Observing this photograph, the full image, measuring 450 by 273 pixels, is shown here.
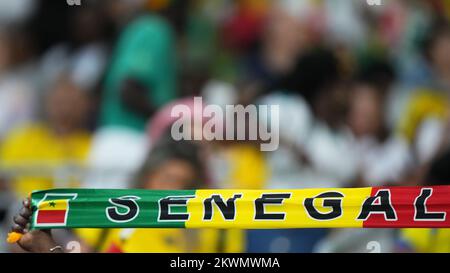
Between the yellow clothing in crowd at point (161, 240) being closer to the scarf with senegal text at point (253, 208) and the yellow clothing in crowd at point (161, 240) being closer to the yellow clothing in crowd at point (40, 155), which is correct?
the scarf with senegal text at point (253, 208)

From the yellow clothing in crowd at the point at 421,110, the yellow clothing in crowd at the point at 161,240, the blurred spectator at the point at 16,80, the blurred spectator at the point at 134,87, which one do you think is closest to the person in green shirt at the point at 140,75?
the blurred spectator at the point at 134,87

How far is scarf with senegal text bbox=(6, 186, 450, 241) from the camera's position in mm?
4180

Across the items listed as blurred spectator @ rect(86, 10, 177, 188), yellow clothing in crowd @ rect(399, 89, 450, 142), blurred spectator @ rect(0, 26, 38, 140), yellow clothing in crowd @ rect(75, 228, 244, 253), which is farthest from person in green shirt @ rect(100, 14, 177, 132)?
yellow clothing in crowd @ rect(399, 89, 450, 142)

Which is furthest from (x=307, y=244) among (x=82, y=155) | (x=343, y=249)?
(x=82, y=155)

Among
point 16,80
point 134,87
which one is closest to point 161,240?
point 134,87

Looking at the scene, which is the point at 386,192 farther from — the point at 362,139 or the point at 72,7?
the point at 72,7

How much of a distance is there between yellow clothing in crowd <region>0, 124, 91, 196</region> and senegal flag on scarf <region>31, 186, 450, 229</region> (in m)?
1.07

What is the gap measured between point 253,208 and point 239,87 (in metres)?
1.58

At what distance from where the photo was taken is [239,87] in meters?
5.71

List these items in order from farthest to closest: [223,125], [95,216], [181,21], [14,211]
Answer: [181,21] → [223,125] → [14,211] → [95,216]

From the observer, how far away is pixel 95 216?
165 inches

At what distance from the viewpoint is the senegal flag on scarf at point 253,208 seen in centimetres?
418

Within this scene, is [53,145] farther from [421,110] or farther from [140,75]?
[421,110]

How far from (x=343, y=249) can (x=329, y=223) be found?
87cm
